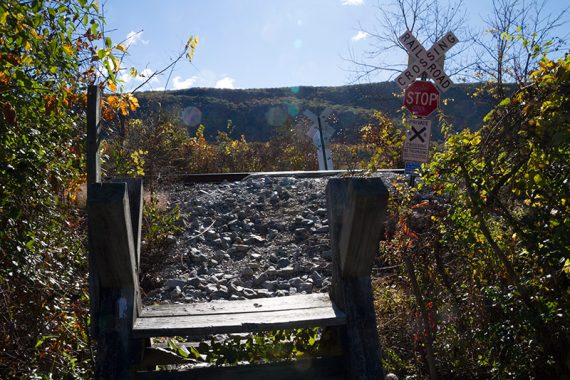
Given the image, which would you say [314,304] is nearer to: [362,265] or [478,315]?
[362,265]

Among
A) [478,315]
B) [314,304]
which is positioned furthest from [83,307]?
[478,315]

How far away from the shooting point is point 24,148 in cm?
353

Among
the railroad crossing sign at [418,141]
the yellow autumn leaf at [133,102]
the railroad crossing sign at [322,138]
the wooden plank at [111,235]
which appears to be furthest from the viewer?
the railroad crossing sign at [322,138]

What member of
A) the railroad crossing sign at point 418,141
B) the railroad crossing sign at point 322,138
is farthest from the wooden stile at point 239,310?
the railroad crossing sign at point 322,138

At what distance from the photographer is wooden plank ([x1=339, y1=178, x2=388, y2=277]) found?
2640 millimetres

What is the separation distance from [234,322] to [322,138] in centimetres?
1318

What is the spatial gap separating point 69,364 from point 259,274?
3.05 m

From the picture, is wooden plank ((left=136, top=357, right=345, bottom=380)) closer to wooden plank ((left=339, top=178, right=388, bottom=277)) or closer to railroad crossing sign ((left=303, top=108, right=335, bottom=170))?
wooden plank ((left=339, top=178, right=388, bottom=277))

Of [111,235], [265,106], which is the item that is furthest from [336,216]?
[265,106]

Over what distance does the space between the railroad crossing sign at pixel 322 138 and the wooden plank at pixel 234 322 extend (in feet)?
41.7

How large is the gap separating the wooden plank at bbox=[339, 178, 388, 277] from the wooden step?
26 cm

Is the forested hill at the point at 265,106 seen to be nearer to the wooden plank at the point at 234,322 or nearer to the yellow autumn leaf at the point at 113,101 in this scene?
the yellow autumn leaf at the point at 113,101

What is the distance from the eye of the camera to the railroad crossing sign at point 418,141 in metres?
7.11

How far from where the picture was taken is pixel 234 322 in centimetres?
274
